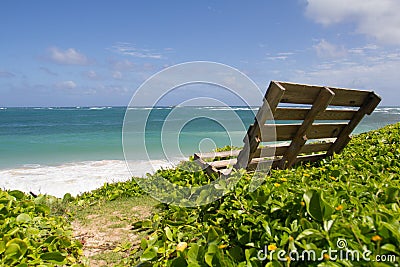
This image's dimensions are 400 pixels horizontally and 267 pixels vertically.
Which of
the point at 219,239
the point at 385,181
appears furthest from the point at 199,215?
the point at 385,181

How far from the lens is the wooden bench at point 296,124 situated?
13.6ft

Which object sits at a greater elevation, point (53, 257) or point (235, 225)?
point (235, 225)

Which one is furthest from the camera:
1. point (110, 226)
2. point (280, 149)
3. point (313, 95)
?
point (280, 149)

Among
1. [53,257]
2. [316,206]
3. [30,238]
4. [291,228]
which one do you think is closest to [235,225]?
[291,228]

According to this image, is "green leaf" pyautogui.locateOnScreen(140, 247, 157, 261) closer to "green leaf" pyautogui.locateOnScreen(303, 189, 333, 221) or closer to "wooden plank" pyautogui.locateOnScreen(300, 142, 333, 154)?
"green leaf" pyautogui.locateOnScreen(303, 189, 333, 221)

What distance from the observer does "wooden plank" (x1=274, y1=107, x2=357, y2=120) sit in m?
4.37

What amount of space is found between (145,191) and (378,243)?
483cm

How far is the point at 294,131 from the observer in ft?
16.0

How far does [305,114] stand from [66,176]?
28.9 feet

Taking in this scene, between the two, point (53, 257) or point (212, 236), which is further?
point (53, 257)

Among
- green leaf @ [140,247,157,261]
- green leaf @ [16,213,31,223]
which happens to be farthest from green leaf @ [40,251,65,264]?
green leaf @ [140,247,157,261]

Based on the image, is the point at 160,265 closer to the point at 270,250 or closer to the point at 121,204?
the point at 270,250

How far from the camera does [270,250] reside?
1905 mm

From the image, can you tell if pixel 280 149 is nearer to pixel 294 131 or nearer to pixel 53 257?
pixel 294 131
